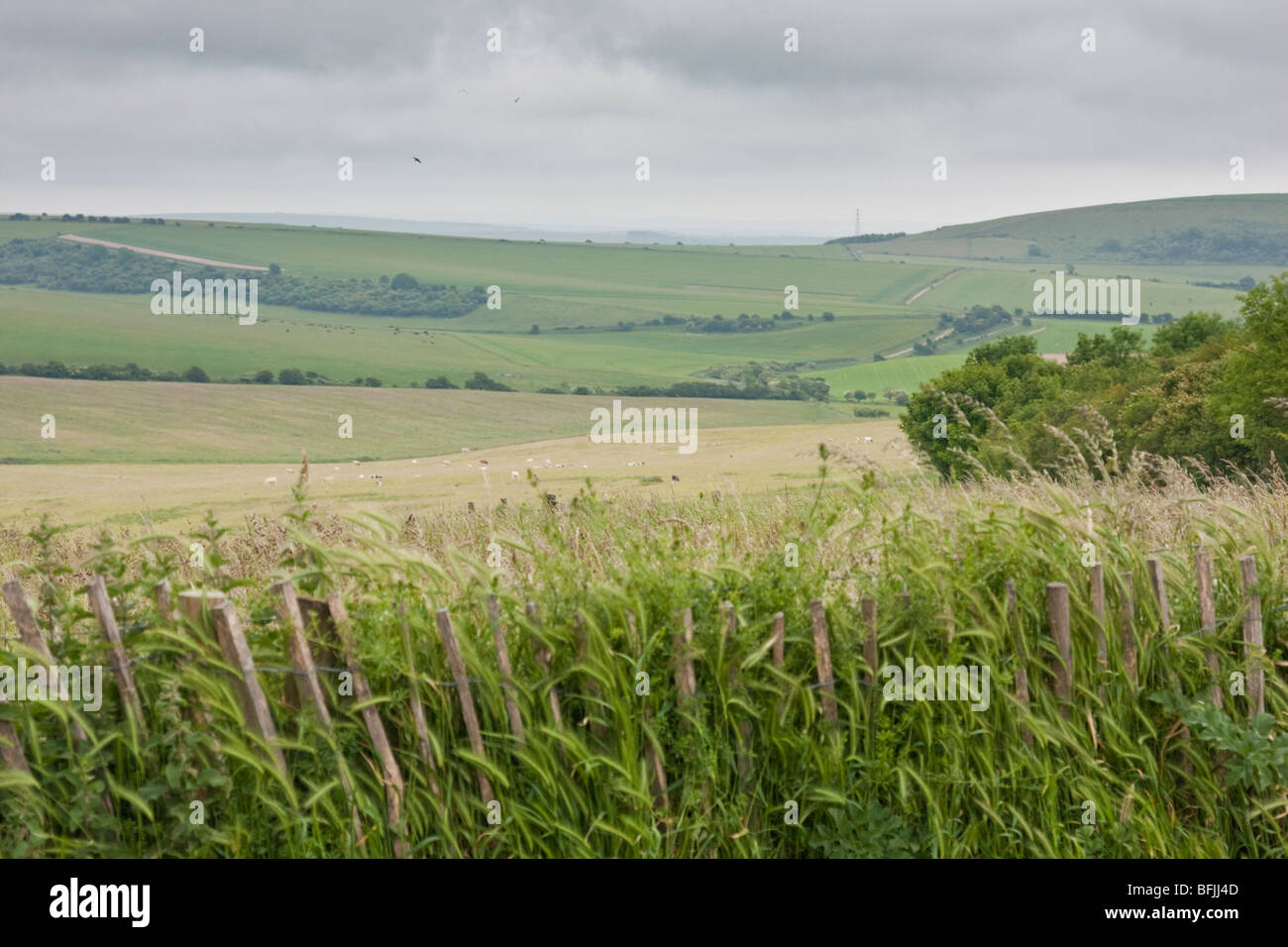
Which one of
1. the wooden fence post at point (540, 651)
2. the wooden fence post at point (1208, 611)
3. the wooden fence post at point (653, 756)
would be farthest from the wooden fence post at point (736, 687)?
the wooden fence post at point (1208, 611)

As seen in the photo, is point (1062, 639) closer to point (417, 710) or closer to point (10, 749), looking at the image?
point (417, 710)

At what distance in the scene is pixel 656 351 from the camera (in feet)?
568

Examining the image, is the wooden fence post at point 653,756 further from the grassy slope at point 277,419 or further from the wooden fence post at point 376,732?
the grassy slope at point 277,419

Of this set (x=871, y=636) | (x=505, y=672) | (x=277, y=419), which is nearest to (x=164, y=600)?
(x=505, y=672)

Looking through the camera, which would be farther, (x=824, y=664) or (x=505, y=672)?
(x=824, y=664)

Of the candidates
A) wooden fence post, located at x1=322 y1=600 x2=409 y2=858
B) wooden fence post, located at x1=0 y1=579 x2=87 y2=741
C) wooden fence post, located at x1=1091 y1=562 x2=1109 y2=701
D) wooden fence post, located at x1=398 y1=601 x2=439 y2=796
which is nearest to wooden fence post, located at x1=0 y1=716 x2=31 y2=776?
wooden fence post, located at x1=0 y1=579 x2=87 y2=741

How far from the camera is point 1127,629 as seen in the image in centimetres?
524

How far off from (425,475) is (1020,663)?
6233cm

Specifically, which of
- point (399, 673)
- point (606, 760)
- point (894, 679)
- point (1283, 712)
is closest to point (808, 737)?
point (894, 679)

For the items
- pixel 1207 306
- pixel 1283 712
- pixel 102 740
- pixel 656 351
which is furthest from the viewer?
pixel 656 351

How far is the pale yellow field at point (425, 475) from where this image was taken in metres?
52.2

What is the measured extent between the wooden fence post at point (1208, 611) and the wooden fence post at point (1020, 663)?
854mm

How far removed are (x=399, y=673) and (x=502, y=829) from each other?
29.8 inches

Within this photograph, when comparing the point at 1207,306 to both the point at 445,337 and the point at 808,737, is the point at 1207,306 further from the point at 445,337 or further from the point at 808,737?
the point at 808,737
